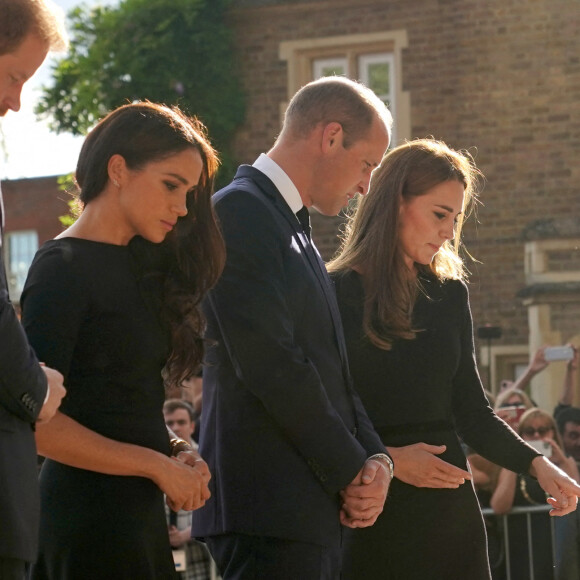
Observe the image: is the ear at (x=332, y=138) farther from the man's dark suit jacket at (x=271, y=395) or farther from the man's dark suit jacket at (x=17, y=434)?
the man's dark suit jacket at (x=17, y=434)

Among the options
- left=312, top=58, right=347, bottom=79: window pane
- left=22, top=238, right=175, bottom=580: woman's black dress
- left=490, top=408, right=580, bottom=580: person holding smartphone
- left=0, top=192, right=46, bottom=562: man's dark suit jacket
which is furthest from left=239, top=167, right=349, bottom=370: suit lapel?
left=312, top=58, right=347, bottom=79: window pane

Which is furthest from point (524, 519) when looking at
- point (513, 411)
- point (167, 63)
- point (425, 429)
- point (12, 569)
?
point (167, 63)

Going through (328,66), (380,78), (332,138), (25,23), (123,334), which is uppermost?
(328,66)

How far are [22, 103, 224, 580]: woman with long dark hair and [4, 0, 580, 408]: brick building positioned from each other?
39.1ft

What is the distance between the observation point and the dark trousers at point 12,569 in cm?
215

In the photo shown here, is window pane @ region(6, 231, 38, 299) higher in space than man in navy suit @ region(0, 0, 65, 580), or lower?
higher

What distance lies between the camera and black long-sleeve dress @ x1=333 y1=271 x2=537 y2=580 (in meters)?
3.55

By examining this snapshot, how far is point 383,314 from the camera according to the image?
3.69m

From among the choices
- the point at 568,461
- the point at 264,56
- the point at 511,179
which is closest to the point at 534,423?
the point at 568,461

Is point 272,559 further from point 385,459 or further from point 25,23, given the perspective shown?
point 25,23

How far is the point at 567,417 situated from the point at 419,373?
5.46 m

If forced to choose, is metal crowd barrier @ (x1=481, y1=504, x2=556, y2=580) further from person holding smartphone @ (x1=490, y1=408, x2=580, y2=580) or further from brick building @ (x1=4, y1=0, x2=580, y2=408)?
brick building @ (x1=4, y1=0, x2=580, y2=408)

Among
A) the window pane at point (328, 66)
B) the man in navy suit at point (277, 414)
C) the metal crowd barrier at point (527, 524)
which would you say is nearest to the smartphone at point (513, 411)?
the metal crowd barrier at point (527, 524)

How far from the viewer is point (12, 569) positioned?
2.17 m
